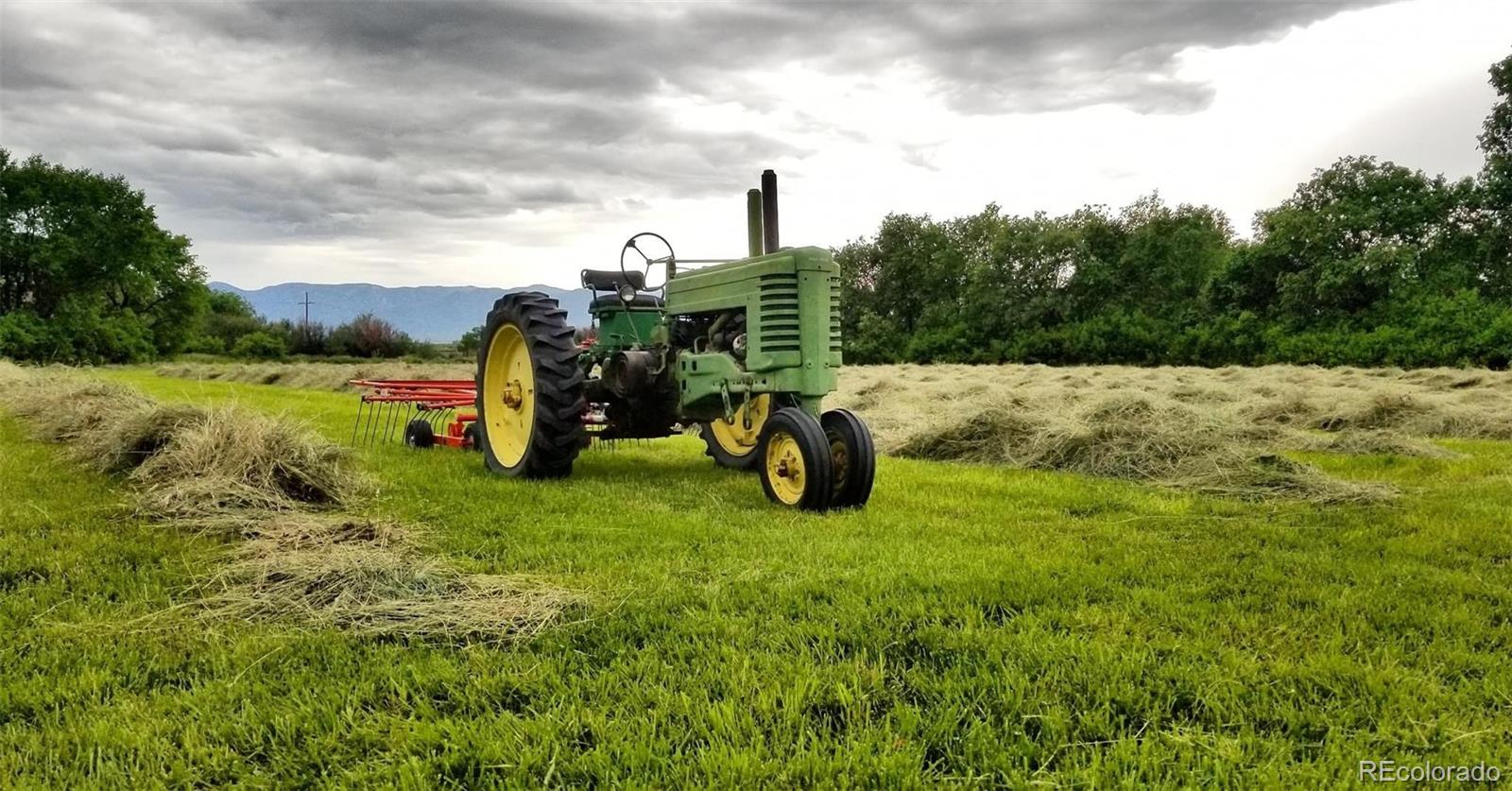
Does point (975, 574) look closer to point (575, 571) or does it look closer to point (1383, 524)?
point (575, 571)

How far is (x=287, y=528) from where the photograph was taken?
3949 millimetres

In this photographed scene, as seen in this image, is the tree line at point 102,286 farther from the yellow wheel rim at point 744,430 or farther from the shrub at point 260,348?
the yellow wheel rim at point 744,430

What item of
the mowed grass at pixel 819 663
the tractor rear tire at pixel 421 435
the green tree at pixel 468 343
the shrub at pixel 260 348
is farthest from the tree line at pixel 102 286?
the mowed grass at pixel 819 663

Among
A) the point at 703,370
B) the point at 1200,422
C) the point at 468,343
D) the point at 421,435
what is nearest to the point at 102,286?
the point at 468,343

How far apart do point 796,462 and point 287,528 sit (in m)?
2.48

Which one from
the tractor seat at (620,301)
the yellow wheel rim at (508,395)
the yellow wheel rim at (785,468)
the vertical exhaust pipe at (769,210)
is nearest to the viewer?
the yellow wheel rim at (785,468)

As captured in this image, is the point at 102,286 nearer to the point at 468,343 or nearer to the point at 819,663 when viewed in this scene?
the point at 468,343

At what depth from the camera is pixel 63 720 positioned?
2141 mm

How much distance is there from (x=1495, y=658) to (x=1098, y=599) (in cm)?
104

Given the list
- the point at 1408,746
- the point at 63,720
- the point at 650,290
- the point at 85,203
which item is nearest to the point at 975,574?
the point at 1408,746

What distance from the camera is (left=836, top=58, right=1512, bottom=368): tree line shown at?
2164 cm

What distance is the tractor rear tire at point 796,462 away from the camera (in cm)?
446

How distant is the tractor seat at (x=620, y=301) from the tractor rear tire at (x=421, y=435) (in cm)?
214

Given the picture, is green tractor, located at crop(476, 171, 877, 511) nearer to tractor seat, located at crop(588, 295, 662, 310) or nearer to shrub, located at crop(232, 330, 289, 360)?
tractor seat, located at crop(588, 295, 662, 310)
